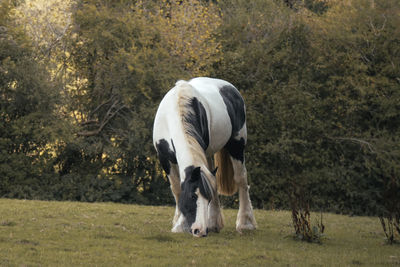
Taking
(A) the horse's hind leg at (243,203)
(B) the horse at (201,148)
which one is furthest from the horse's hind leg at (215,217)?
(A) the horse's hind leg at (243,203)

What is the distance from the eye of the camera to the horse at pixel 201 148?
25.1 ft

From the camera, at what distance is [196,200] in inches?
300

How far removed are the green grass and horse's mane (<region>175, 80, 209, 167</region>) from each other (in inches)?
43.5

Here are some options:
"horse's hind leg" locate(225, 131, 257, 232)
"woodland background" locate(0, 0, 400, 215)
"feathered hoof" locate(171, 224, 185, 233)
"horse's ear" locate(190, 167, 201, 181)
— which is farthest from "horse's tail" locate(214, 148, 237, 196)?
"woodland background" locate(0, 0, 400, 215)

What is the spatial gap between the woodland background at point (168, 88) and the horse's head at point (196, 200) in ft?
32.0

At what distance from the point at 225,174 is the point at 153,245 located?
3.05m

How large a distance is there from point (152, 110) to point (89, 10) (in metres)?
4.11

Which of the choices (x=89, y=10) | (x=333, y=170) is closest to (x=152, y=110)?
(x=89, y=10)

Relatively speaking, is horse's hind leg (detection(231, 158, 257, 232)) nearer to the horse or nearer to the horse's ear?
the horse

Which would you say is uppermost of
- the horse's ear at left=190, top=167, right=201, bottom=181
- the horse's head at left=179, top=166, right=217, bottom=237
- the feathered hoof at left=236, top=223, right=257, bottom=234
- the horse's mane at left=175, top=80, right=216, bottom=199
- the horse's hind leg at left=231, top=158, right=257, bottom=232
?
the horse's mane at left=175, top=80, right=216, bottom=199

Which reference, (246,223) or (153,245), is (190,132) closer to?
(153,245)

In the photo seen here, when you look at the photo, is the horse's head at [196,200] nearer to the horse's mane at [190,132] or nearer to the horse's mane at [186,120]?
the horse's mane at [190,132]

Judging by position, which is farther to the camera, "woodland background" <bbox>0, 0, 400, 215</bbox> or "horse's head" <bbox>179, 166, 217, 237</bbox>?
"woodland background" <bbox>0, 0, 400, 215</bbox>

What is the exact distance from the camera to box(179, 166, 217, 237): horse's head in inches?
297
